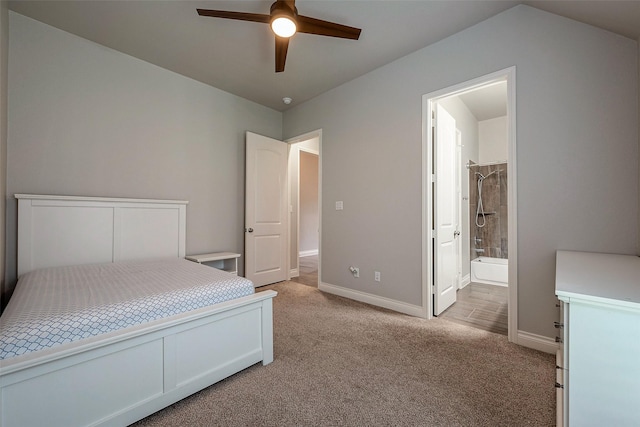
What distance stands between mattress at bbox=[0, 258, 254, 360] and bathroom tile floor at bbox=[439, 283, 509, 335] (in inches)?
85.0

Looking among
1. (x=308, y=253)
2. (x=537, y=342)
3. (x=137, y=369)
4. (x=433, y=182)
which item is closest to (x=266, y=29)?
(x=433, y=182)

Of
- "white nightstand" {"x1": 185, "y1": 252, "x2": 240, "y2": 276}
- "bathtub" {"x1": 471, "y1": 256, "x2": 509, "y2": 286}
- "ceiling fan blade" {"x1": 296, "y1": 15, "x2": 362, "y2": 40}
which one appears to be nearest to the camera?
"ceiling fan blade" {"x1": 296, "y1": 15, "x2": 362, "y2": 40}

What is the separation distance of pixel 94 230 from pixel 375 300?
2.96 meters

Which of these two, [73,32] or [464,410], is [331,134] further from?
[464,410]

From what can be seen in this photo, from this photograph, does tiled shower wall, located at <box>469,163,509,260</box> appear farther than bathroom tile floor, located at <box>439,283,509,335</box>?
Yes

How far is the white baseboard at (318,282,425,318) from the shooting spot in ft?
8.91

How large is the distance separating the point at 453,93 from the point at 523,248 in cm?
151

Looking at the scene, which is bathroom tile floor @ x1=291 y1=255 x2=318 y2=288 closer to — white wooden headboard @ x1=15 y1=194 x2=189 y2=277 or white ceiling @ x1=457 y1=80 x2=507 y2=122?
white wooden headboard @ x1=15 y1=194 x2=189 y2=277

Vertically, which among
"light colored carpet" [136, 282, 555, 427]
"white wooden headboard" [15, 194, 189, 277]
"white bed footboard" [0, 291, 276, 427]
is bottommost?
"light colored carpet" [136, 282, 555, 427]

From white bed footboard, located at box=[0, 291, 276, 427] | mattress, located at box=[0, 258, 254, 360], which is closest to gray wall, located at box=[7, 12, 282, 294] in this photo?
mattress, located at box=[0, 258, 254, 360]

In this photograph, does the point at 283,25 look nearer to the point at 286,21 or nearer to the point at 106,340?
the point at 286,21

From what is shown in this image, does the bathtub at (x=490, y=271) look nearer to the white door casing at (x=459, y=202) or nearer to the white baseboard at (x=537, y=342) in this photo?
the white door casing at (x=459, y=202)

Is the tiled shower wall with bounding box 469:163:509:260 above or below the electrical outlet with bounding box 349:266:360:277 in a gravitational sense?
above

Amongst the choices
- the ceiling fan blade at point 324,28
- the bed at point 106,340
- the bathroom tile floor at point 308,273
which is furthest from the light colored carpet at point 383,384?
the ceiling fan blade at point 324,28
